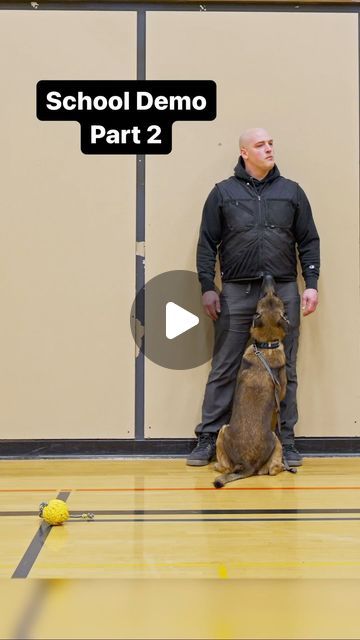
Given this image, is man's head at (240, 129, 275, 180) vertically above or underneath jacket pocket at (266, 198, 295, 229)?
above

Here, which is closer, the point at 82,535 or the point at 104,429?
the point at 82,535

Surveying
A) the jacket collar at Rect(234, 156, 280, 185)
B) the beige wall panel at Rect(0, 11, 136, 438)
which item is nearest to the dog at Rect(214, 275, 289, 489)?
the jacket collar at Rect(234, 156, 280, 185)

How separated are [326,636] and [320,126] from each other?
3.94 m

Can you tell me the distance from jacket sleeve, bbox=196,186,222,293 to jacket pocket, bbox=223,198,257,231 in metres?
0.07

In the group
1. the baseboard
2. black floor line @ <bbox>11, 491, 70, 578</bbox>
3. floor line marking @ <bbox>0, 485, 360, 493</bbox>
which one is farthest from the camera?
the baseboard

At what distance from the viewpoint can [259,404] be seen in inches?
180

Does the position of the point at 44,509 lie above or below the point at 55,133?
below

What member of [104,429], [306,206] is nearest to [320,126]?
[306,206]

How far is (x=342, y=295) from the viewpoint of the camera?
5.40 m

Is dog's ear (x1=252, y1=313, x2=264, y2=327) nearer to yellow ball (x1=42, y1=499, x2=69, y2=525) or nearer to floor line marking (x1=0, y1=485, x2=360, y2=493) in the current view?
floor line marking (x1=0, y1=485, x2=360, y2=493)

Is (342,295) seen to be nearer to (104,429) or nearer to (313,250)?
(313,250)

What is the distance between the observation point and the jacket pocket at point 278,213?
5043 mm

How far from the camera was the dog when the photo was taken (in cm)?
450

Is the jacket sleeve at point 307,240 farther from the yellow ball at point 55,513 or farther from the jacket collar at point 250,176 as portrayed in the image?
the yellow ball at point 55,513
